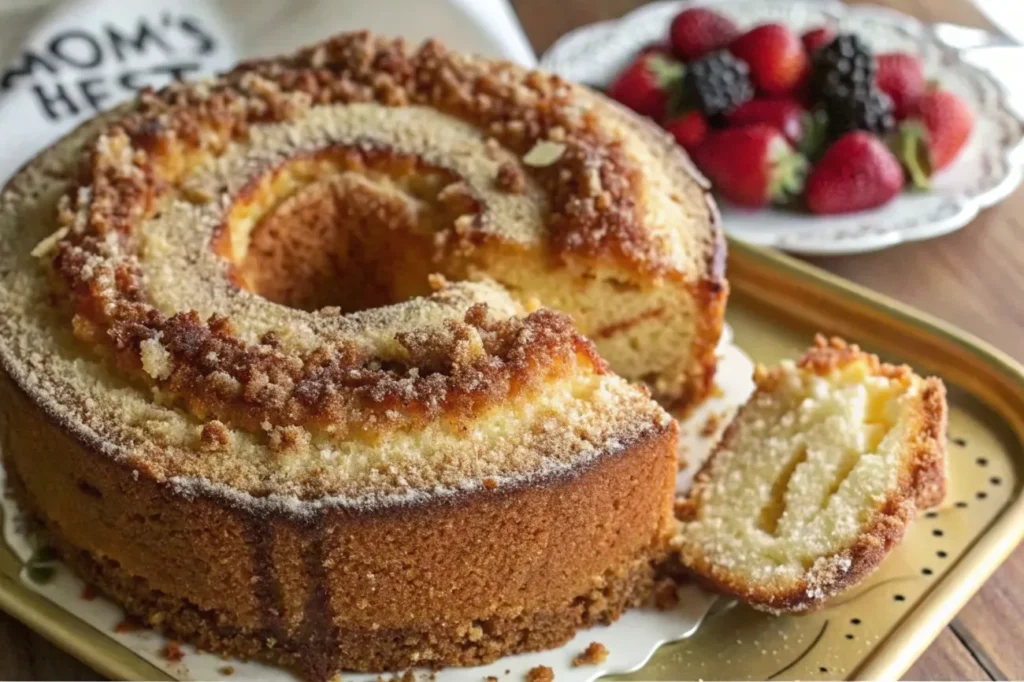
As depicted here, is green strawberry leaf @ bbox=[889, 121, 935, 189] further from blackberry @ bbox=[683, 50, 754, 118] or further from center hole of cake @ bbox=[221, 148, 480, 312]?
center hole of cake @ bbox=[221, 148, 480, 312]

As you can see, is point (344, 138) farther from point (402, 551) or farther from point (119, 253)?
point (402, 551)

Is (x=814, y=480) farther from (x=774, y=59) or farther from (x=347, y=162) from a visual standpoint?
(x=774, y=59)

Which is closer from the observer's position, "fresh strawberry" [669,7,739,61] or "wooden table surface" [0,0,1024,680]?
"wooden table surface" [0,0,1024,680]

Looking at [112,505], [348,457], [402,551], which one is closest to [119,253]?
[112,505]

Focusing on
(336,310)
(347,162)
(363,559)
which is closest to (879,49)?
(347,162)

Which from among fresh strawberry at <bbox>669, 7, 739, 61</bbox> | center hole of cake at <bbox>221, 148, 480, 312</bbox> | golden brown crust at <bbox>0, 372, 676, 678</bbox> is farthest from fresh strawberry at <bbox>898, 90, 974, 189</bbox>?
golden brown crust at <bbox>0, 372, 676, 678</bbox>

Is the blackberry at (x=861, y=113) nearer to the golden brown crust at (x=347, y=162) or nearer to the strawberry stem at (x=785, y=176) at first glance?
the strawberry stem at (x=785, y=176)
